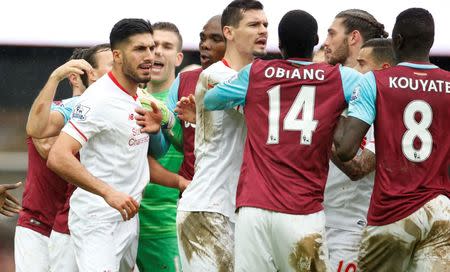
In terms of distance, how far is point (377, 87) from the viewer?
8344 millimetres

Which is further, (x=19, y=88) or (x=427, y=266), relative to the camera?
(x=19, y=88)

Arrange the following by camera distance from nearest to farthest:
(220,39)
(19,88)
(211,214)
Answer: (211,214) < (220,39) < (19,88)

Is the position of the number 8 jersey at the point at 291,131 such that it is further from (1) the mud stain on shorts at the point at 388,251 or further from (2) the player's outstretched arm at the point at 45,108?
(2) the player's outstretched arm at the point at 45,108

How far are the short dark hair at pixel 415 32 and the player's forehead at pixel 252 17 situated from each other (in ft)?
3.98

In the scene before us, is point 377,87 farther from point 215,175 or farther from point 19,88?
point 19,88

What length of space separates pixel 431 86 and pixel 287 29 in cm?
108

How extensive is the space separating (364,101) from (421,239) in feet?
3.26

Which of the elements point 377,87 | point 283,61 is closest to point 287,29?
point 283,61

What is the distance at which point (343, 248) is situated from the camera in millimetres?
9648

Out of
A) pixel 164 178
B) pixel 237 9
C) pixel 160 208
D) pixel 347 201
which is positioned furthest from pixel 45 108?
pixel 347 201

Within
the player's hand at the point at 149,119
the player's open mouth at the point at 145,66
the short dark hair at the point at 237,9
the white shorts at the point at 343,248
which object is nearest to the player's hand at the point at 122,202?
the player's hand at the point at 149,119

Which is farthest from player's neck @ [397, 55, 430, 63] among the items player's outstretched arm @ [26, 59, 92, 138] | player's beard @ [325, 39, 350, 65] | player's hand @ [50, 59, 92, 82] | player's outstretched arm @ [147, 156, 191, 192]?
player's outstretched arm @ [26, 59, 92, 138]

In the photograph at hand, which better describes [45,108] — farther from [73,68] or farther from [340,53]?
[340,53]

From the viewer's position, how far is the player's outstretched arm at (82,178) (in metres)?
8.88
